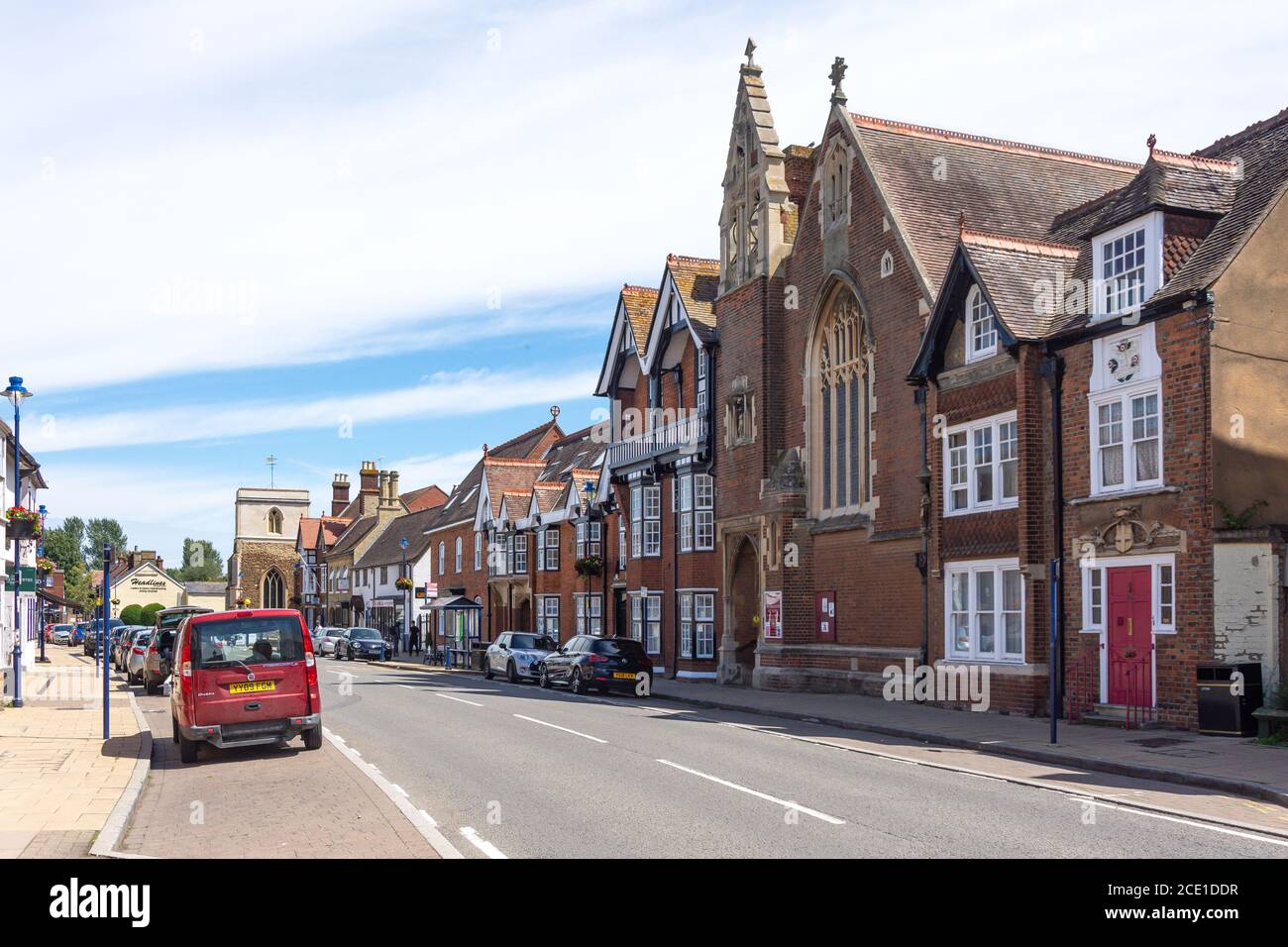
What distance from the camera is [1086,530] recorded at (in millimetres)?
20719

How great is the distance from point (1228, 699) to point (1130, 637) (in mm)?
2254

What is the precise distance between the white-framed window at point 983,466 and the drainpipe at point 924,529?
70 cm

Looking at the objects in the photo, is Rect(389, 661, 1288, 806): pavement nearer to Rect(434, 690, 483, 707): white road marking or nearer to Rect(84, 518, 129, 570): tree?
Rect(434, 690, 483, 707): white road marking

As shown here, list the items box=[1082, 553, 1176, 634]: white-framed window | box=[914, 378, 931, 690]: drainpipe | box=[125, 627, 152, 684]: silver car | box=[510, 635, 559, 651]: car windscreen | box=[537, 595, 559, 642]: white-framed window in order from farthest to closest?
box=[537, 595, 559, 642]: white-framed window, box=[510, 635, 559, 651]: car windscreen, box=[125, 627, 152, 684]: silver car, box=[914, 378, 931, 690]: drainpipe, box=[1082, 553, 1176, 634]: white-framed window

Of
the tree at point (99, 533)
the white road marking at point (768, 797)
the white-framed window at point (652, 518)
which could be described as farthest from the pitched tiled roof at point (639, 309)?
the tree at point (99, 533)

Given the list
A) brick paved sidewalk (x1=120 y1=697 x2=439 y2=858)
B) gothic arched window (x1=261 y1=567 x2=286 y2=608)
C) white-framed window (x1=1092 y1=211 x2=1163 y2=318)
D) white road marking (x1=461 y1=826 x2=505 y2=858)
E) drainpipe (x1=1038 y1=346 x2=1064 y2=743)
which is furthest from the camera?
gothic arched window (x1=261 y1=567 x2=286 y2=608)

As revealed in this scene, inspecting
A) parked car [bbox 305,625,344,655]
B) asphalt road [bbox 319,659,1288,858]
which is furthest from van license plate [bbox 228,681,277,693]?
parked car [bbox 305,625,344,655]

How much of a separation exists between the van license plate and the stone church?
309 feet

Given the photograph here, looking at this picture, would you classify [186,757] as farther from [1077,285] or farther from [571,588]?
[571,588]

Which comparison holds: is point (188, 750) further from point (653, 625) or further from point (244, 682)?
point (653, 625)

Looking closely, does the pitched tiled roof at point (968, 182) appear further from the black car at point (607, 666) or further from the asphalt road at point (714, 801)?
the asphalt road at point (714, 801)

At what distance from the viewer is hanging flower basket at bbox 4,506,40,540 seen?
28.0 m

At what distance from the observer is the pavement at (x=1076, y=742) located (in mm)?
13969
